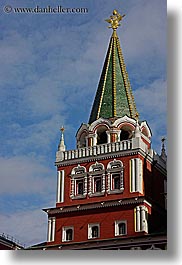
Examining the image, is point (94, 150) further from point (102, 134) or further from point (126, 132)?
point (126, 132)

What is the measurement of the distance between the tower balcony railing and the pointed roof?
707 mm

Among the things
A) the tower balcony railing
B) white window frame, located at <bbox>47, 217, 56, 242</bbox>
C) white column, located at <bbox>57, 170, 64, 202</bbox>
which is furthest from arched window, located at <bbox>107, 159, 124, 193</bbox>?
white window frame, located at <bbox>47, 217, 56, 242</bbox>

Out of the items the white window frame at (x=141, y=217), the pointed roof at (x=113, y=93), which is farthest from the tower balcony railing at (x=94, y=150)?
the white window frame at (x=141, y=217)

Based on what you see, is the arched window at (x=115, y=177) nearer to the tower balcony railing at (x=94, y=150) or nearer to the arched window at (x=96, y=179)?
the arched window at (x=96, y=179)

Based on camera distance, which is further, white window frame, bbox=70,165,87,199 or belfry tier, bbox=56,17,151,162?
belfry tier, bbox=56,17,151,162

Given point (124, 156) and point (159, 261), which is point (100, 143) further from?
point (159, 261)

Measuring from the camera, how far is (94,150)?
533 inches

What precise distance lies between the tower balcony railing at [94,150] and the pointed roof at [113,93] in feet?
2.32

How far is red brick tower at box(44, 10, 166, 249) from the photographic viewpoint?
12508 mm

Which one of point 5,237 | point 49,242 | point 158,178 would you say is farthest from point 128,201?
point 5,237

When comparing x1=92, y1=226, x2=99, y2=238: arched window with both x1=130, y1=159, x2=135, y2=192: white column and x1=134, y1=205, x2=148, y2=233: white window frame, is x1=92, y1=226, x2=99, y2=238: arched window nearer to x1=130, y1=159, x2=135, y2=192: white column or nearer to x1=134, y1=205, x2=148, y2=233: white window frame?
x1=134, y1=205, x2=148, y2=233: white window frame

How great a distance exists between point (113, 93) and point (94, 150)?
137 cm

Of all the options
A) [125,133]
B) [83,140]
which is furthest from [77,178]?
[125,133]

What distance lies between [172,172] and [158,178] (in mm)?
2573
